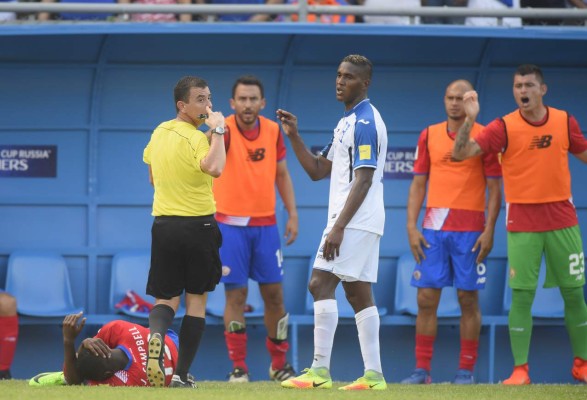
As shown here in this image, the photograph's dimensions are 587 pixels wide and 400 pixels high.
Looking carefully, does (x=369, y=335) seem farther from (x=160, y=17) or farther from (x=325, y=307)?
(x=160, y=17)

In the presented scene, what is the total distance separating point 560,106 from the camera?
12578mm

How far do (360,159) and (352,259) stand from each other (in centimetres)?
66

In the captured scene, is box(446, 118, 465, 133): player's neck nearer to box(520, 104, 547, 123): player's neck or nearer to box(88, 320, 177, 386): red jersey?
box(520, 104, 547, 123): player's neck

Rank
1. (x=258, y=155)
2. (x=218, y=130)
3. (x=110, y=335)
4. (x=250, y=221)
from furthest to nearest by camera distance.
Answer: (x=258, y=155)
(x=250, y=221)
(x=110, y=335)
(x=218, y=130)

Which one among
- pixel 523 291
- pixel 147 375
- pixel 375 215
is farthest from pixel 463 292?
pixel 147 375

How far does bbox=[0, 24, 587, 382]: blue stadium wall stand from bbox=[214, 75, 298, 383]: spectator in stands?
5.16ft

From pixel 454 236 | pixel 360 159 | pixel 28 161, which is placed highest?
pixel 28 161

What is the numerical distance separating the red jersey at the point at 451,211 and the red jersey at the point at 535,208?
1.98 ft

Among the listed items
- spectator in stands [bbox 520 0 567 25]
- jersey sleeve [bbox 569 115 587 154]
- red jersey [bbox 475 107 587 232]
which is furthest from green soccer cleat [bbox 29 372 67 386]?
spectator in stands [bbox 520 0 567 25]

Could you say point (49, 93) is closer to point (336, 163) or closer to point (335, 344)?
point (335, 344)

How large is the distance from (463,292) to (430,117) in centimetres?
268

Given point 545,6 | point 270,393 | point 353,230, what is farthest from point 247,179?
point 545,6

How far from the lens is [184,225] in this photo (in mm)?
8094

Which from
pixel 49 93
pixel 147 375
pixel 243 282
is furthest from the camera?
pixel 49 93
